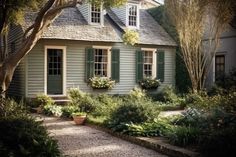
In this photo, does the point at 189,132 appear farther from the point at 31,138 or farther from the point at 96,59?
the point at 96,59

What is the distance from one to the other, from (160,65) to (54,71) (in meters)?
6.12

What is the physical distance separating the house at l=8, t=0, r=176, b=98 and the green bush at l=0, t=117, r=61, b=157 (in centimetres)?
1071

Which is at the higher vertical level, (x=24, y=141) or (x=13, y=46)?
(x=13, y=46)

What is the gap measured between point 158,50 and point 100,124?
10176mm

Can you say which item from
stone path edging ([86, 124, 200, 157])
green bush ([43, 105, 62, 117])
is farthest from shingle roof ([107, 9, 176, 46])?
stone path edging ([86, 124, 200, 157])

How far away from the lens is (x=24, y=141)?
21.7ft

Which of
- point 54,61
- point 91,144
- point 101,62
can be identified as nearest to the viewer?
point 91,144

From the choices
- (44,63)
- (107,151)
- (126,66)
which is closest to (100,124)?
(107,151)

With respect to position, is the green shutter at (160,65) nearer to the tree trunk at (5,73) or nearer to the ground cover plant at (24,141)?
the tree trunk at (5,73)

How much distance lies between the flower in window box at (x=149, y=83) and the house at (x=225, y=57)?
3257 millimetres

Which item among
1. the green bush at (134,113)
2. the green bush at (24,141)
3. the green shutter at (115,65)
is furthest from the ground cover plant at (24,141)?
the green shutter at (115,65)

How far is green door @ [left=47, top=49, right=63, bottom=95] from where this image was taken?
18156mm

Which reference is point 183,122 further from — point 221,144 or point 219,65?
point 219,65

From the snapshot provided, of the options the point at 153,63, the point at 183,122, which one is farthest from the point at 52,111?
the point at 153,63
